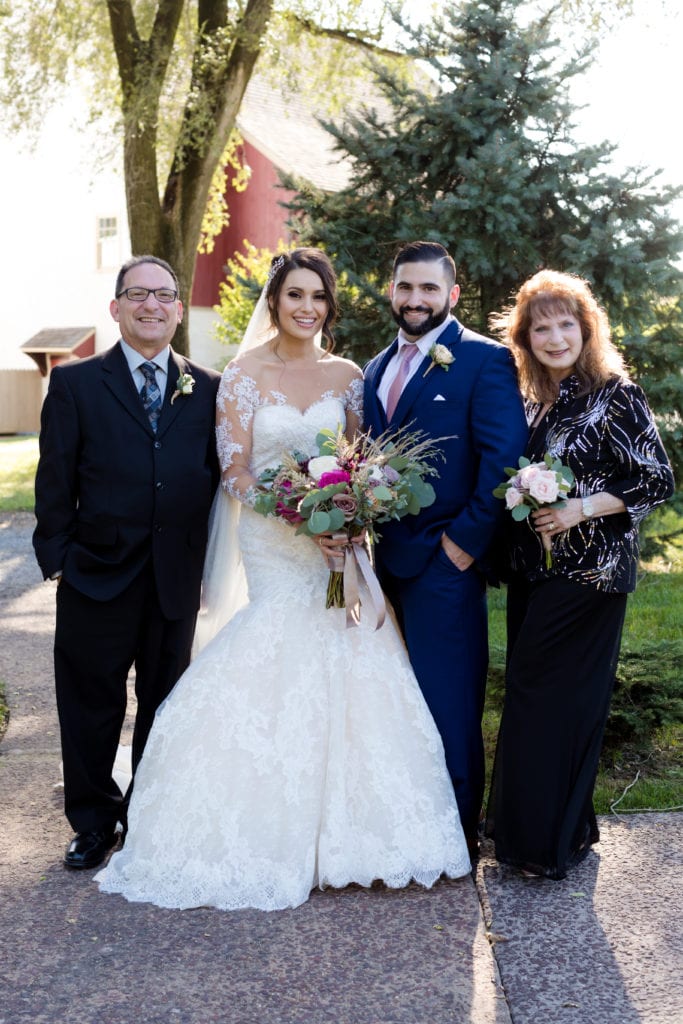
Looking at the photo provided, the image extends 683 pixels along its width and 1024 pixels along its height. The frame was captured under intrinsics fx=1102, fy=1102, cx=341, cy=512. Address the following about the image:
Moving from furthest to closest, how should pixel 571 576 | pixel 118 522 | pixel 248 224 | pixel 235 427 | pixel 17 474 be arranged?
pixel 248 224, pixel 17 474, pixel 235 427, pixel 118 522, pixel 571 576

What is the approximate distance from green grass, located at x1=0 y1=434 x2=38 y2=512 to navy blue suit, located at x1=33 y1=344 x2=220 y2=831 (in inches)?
448

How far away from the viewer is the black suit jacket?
454cm

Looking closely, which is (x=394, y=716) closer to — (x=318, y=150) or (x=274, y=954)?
(x=274, y=954)

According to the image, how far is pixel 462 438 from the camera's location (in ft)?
15.3

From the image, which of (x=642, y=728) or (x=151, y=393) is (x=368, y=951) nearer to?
(x=151, y=393)

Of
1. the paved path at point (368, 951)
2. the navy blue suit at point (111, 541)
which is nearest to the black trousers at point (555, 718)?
the paved path at point (368, 951)

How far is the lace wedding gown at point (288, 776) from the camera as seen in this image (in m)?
4.24

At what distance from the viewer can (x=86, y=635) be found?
4641 mm

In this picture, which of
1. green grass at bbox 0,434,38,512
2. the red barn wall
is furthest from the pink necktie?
the red barn wall

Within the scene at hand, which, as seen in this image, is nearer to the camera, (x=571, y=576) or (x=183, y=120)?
(x=571, y=576)

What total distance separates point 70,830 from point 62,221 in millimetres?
28659

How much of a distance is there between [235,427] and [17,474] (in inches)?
629

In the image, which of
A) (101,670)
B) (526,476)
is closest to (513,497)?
(526,476)

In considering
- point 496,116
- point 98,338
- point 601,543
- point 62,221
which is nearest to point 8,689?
point 601,543
